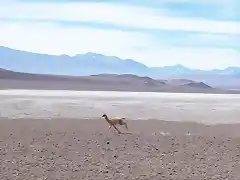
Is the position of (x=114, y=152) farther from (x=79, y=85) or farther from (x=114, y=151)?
(x=79, y=85)

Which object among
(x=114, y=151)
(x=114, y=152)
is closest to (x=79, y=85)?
(x=114, y=151)

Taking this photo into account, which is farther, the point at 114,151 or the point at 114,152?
the point at 114,151

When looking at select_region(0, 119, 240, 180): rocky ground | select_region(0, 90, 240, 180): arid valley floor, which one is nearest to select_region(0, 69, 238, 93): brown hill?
select_region(0, 90, 240, 180): arid valley floor

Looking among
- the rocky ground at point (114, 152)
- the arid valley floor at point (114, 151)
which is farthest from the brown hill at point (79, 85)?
the rocky ground at point (114, 152)

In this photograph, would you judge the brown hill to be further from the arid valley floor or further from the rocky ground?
the rocky ground

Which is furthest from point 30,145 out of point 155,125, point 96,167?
point 155,125

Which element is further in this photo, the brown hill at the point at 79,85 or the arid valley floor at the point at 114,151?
the brown hill at the point at 79,85

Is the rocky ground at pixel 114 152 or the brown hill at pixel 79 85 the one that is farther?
the brown hill at pixel 79 85

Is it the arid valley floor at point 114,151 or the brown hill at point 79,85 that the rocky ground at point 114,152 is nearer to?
the arid valley floor at point 114,151

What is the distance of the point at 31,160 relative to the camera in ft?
34.0

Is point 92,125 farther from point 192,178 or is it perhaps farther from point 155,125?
point 192,178

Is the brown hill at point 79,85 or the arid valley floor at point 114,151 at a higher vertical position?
the brown hill at point 79,85

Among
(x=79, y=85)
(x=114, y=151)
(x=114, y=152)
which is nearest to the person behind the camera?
(x=114, y=152)

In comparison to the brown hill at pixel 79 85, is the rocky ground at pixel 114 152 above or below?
below
